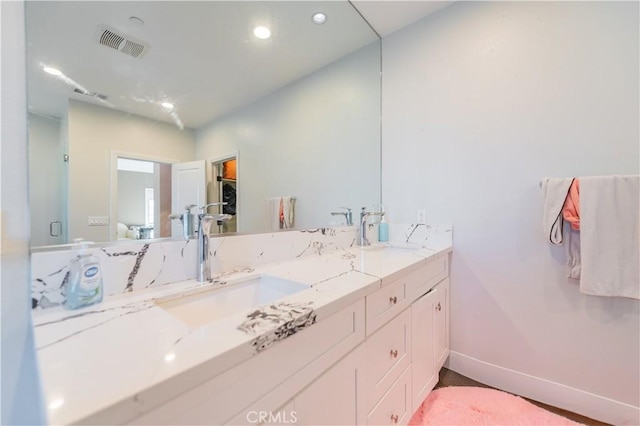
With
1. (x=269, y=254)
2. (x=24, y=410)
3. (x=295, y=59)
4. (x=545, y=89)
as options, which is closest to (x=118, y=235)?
(x=24, y=410)

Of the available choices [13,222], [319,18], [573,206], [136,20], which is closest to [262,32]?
[319,18]

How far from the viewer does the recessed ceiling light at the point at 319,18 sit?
1679mm

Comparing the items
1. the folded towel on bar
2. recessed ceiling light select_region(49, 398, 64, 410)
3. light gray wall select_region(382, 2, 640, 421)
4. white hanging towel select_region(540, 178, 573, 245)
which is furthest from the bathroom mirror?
the folded towel on bar

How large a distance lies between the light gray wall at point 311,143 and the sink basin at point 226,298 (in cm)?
31

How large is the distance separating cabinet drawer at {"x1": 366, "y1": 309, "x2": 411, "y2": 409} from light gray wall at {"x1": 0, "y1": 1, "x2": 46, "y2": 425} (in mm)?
976

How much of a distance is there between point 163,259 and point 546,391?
2102 mm

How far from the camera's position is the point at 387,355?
1.04 meters

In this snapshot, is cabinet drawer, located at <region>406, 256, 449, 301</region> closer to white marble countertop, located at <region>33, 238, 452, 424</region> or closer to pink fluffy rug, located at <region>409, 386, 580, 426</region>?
white marble countertop, located at <region>33, 238, 452, 424</region>

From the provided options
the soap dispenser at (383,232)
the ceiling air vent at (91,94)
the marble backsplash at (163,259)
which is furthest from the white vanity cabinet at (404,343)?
the ceiling air vent at (91,94)

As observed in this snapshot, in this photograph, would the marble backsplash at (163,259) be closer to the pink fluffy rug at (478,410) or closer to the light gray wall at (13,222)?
the light gray wall at (13,222)

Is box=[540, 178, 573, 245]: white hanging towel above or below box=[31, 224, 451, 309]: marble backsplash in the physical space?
above

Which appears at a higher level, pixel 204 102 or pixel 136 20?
pixel 136 20

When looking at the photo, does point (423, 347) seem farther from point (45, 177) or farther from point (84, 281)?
point (45, 177)

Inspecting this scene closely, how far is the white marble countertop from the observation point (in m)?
0.37
